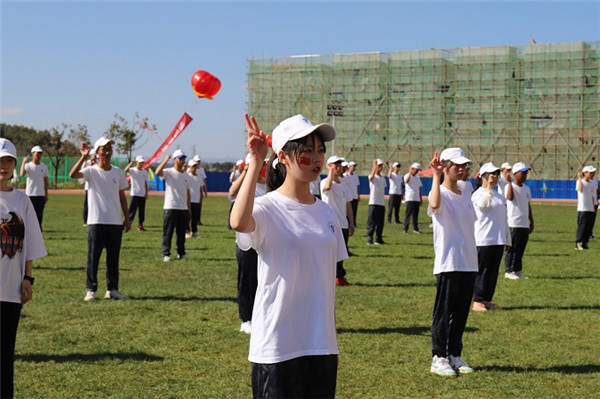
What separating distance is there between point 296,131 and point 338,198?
8.87 metres

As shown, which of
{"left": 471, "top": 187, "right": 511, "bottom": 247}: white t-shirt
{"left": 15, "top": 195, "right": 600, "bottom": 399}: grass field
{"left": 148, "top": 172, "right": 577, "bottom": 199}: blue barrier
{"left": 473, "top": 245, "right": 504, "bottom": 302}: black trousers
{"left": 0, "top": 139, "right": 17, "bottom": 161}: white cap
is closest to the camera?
{"left": 0, "top": 139, "right": 17, "bottom": 161}: white cap

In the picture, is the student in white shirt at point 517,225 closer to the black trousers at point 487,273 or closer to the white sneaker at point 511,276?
the white sneaker at point 511,276

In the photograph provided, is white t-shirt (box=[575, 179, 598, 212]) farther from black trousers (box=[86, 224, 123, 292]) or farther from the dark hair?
the dark hair

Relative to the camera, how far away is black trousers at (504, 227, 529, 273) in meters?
14.7

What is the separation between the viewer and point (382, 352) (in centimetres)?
844

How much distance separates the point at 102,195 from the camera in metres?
11.0

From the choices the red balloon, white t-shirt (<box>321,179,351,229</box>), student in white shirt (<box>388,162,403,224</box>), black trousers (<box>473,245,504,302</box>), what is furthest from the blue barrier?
black trousers (<box>473,245,504,302</box>)

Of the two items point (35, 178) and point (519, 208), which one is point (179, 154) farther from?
point (519, 208)

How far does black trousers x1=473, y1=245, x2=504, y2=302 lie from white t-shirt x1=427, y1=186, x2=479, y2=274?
327 centimetres

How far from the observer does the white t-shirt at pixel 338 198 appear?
12.8 m

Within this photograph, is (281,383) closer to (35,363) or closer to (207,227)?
(35,363)

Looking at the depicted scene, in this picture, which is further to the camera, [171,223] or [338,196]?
[171,223]

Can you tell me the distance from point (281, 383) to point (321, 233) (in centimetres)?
78

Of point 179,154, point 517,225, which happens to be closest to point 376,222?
point 517,225
